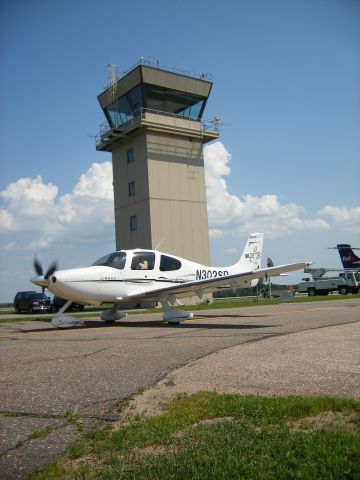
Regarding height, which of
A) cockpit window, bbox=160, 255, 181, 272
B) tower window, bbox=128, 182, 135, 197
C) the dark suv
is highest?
tower window, bbox=128, 182, 135, 197

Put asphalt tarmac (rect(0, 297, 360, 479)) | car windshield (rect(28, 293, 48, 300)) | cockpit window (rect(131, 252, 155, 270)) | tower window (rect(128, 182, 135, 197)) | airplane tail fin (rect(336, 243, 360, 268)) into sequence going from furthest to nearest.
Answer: airplane tail fin (rect(336, 243, 360, 268)) < tower window (rect(128, 182, 135, 197)) < car windshield (rect(28, 293, 48, 300)) < cockpit window (rect(131, 252, 155, 270)) < asphalt tarmac (rect(0, 297, 360, 479))

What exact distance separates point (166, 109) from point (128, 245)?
37.7 feet

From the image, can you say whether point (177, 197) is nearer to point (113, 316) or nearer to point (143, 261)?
point (113, 316)

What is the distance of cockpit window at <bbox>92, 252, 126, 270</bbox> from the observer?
1586 centimetres

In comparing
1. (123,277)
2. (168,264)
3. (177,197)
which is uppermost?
(177,197)

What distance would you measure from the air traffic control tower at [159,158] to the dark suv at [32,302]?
765 centimetres

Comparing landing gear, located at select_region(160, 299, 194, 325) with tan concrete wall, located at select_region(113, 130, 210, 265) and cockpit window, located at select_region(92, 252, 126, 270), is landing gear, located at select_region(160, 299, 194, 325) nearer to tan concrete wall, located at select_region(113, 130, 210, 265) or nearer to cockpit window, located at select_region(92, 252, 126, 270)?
cockpit window, located at select_region(92, 252, 126, 270)

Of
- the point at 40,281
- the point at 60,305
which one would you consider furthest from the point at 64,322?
the point at 60,305

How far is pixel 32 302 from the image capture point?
33.9 metres

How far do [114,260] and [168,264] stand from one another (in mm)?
2126

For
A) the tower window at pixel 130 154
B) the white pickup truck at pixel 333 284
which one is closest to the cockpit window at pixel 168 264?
the tower window at pixel 130 154

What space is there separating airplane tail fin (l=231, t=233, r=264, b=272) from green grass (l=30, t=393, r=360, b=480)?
16.6 m

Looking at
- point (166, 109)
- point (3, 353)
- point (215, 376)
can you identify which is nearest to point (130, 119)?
point (166, 109)

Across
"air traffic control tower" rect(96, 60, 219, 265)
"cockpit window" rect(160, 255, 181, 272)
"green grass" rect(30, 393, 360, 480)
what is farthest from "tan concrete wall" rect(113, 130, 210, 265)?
"green grass" rect(30, 393, 360, 480)
